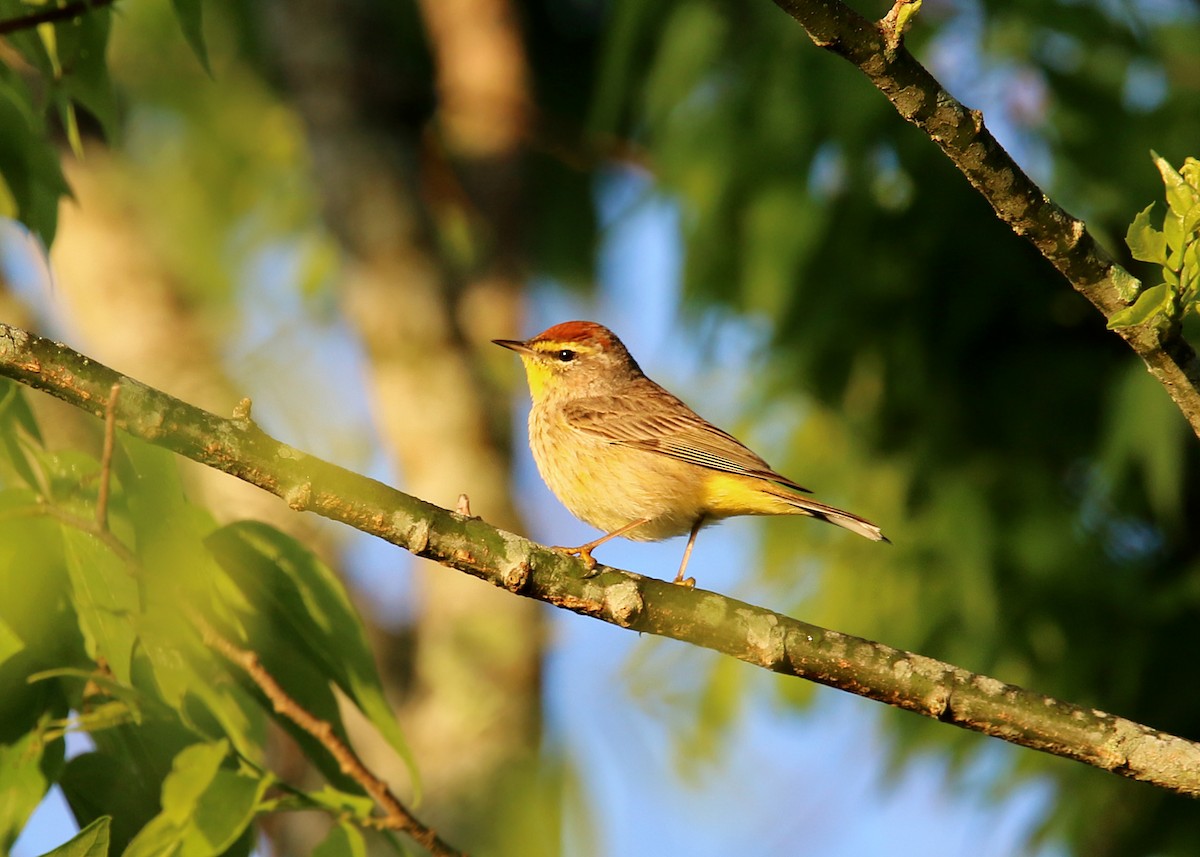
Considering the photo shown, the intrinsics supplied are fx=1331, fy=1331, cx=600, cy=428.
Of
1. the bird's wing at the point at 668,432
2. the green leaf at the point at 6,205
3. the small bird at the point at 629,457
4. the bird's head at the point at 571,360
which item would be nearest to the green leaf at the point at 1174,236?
the small bird at the point at 629,457

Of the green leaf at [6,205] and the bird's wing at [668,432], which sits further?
the bird's wing at [668,432]

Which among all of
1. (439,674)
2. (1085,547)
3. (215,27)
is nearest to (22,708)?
(1085,547)

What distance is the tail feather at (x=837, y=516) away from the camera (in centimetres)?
550

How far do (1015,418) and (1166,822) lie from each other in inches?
91.8

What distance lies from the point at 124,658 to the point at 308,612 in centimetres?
52

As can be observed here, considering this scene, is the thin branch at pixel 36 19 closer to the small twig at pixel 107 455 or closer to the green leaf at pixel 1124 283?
the small twig at pixel 107 455

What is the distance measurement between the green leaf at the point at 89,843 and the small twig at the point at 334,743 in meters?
0.54

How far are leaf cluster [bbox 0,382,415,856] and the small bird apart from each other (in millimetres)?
2311

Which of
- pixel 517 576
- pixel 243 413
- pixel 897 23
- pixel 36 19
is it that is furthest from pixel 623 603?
pixel 36 19

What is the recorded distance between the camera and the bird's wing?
6121 mm

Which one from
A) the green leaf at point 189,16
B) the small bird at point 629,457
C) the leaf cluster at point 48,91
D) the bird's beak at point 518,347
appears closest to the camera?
the leaf cluster at point 48,91

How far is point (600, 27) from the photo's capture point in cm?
1356

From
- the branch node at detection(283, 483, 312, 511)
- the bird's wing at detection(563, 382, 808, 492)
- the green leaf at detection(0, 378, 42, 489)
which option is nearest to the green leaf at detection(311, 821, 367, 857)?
the branch node at detection(283, 483, 312, 511)

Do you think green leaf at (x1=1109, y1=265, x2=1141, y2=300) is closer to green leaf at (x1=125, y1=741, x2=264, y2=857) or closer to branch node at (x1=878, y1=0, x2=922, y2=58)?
branch node at (x1=878, y1=0, x2=922, y2=58)
